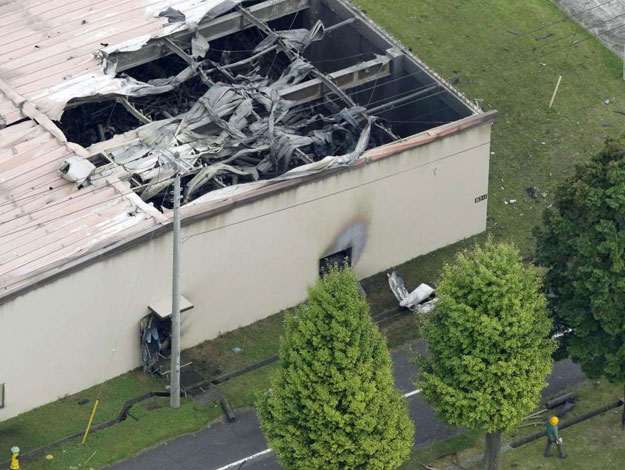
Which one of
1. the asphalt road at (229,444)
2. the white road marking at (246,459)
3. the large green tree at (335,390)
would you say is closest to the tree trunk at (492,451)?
the asphalt road at (229,444)

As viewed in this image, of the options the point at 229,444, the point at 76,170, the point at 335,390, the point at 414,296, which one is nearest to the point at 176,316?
the point at 229,444

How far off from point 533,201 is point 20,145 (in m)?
18.9

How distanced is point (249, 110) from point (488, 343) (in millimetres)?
14662

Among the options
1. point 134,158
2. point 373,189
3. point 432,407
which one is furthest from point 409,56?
point 432,407

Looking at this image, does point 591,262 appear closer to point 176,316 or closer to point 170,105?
point 176,316

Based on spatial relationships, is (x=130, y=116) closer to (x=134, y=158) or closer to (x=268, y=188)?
(x=134, y=158)

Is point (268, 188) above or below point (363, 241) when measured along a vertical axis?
above

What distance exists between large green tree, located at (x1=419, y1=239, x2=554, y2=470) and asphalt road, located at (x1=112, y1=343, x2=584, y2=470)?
234cm

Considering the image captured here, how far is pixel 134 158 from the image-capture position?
53.3 m

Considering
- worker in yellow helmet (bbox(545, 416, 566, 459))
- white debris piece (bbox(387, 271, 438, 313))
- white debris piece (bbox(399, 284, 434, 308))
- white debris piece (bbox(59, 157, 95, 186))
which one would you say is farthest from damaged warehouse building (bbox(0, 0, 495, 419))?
worker in yellow helmet (bbox(545, 416, 566, 459))

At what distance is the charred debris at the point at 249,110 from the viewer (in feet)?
175

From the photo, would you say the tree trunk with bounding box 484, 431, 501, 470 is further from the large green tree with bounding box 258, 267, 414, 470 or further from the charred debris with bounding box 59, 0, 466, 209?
the charred debris with bounding box 59, 0, 466, 209

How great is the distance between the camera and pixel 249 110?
55438mm

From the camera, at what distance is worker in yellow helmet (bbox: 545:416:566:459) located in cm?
4788
